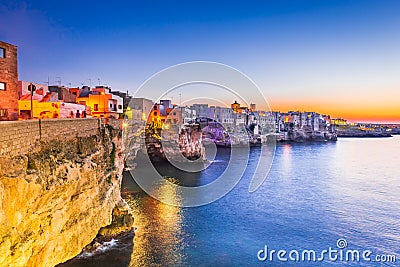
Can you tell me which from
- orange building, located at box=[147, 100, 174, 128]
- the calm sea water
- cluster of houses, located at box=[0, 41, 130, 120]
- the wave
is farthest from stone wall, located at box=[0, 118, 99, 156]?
orange building, located at box=[147, 100, 174, 128]

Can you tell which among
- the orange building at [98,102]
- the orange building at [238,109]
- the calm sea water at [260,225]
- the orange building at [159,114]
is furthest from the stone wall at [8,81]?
the orange building at [238,109]

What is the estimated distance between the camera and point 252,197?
87.6 ft

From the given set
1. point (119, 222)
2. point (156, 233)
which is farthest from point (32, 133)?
point (156, 233)

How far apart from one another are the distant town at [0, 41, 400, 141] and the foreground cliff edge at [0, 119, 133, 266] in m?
3.72

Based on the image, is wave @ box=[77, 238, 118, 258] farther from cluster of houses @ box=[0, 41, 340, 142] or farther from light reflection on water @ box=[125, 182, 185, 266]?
cluster of houses @ box=[0, 41, 340, 142]

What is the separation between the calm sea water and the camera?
15.0 meters

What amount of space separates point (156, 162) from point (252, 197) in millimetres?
19060

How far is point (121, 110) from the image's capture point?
38.4 m

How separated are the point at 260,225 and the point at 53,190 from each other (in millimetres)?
13955

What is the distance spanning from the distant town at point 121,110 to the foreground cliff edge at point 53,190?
372cm

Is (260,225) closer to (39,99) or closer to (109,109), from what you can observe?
(39,99)

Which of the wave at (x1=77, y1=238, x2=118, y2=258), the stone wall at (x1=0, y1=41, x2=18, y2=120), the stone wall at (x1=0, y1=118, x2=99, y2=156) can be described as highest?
the stone wall at (x1=0, y1=41, x2=18, y2=120)

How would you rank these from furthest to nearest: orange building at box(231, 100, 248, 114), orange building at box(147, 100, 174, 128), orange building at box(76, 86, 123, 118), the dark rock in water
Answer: orange building at box(231, 100, 248, 114)
orange building at box(147, 100, 174, 128)
orange building at box(76, 86, 123, 118)
the dark rock in water

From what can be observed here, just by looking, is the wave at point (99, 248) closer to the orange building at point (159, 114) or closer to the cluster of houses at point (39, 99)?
the cluster of houses at point (39, 99)
